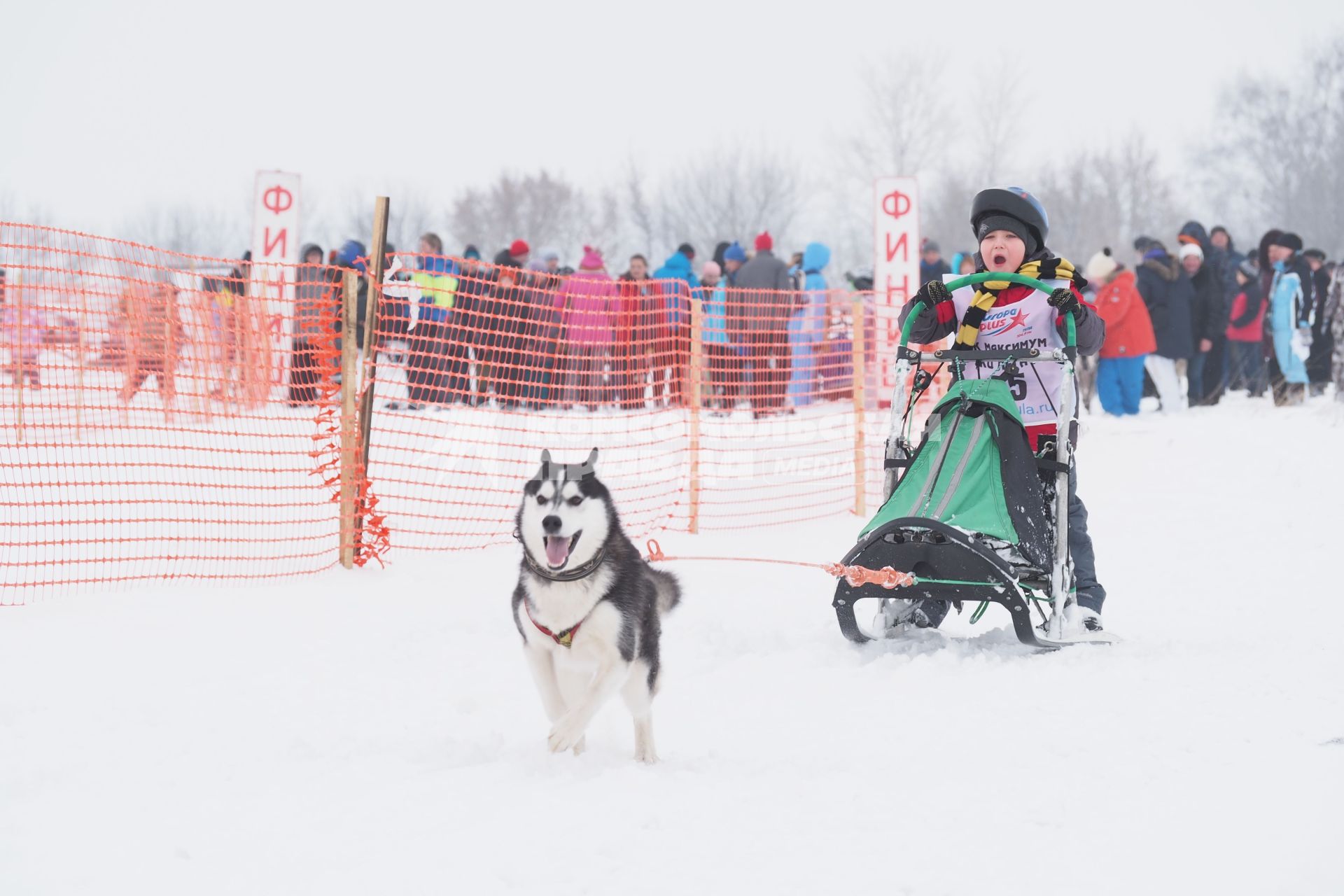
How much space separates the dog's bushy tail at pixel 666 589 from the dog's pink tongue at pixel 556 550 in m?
0.52

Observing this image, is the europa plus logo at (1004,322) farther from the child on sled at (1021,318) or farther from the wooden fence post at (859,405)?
the wooden fence post at (859,405)

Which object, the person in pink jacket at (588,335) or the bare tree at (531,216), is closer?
the person in pink jacket at (588,335)

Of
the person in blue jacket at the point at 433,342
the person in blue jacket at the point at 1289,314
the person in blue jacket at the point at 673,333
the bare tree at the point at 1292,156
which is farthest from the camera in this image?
the bare tree at the point at 1292,156

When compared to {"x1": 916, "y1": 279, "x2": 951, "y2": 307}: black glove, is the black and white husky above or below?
below

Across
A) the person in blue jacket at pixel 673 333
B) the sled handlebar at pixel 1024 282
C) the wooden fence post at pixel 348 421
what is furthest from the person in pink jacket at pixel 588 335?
the sled handlebar at pixel 1024 282

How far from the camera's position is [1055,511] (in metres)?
4.50

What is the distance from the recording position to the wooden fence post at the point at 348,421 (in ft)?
20.0

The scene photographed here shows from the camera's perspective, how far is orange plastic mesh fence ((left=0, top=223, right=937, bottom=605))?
6.11m

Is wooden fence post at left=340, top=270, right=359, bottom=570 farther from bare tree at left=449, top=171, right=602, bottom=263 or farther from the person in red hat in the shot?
bare tree at left=449, top=171, right=602, bottom=263

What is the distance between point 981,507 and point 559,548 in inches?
69.0

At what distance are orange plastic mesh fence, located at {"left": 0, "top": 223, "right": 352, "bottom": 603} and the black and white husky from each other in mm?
2565

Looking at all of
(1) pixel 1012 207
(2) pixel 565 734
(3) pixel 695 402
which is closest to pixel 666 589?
(2) pixel 565 734

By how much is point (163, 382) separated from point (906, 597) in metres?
6.73

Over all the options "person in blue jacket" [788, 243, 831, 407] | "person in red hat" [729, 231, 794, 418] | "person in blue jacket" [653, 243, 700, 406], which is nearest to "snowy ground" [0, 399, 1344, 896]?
"person in blue jacket" [653, 243, 700, 406]
